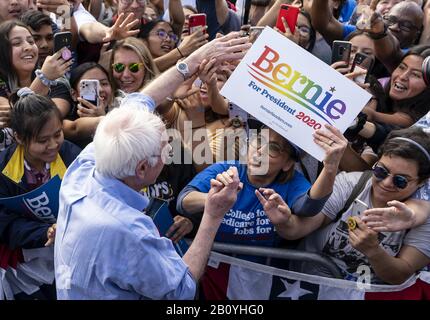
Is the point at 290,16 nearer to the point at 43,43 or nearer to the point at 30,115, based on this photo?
the point at 43,43

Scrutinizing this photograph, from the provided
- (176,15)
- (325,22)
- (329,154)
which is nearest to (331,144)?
→ (329,154)

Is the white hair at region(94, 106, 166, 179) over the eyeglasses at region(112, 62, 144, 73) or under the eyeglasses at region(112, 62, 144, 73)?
over

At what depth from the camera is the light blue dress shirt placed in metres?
2.19

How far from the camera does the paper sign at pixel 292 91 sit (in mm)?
2924

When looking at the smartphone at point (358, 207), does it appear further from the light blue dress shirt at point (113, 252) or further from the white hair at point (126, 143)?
the white hair at point (126, 143)

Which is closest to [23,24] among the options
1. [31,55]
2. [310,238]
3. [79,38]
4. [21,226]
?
[31,55]

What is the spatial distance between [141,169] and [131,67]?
190cm

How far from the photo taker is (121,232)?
2184mm

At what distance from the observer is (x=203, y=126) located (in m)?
3.90

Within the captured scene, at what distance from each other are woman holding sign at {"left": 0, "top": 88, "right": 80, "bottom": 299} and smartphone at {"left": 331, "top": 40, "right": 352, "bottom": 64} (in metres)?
1.65

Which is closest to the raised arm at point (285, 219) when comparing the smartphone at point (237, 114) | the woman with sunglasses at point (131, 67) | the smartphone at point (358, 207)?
the smartphone at point (358, 207)

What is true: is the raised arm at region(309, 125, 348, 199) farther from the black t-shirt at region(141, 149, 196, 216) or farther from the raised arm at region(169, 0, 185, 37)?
the raised arm at region(169, 0, 185, 37)

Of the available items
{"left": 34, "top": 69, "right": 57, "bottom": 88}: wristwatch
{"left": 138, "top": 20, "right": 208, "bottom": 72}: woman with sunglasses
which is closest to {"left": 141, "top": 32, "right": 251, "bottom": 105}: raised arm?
{"left": 34, "top": 69, "right": 57, "bottom": 88}: wristwatch

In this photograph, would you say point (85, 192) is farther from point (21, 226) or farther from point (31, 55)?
point (31, 55)
